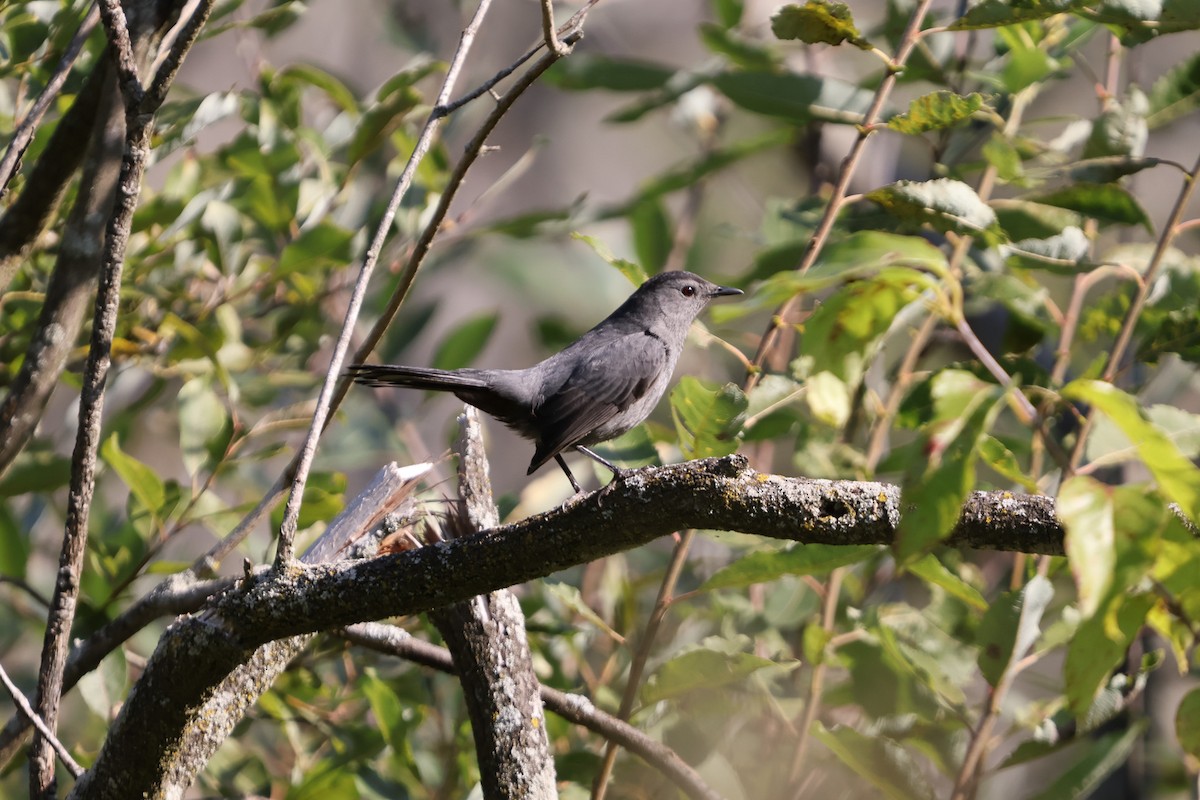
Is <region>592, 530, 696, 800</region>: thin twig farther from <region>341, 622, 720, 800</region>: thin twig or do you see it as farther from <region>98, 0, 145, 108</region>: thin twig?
<region>98, 0, 145, 108</region>: thin twig

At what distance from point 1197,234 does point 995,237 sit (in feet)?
9.87

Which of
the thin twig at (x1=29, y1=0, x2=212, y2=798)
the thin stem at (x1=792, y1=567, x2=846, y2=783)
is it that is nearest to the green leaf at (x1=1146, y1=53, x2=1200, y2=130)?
the thin stem at (x1=792, y1=567, x2=846, y2=783)

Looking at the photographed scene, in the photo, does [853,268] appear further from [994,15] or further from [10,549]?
[10,549]

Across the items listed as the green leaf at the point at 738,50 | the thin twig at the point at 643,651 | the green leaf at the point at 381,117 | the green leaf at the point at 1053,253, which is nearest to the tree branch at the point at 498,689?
the thin twig at the point at 643,651

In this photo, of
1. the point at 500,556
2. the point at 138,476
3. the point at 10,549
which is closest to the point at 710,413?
the point at 500,556

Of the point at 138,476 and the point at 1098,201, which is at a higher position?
the point at 138,476

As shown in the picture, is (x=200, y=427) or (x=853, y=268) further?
(x=200, y=427)

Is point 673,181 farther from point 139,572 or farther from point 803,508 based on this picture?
point 803,508

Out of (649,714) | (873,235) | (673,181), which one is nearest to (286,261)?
(673,181)

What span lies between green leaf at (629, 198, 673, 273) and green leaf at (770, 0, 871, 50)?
56.2 inches

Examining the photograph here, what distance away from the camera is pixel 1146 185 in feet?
21.6

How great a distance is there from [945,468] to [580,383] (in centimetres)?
241

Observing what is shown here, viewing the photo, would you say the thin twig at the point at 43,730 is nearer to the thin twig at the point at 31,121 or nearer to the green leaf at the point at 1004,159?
the thin twig at the point at 31,121

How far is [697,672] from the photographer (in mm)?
2668
